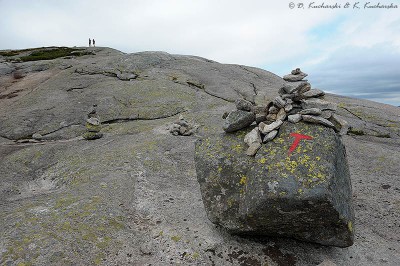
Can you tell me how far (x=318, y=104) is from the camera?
1066cm

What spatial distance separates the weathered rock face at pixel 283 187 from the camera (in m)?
8.43

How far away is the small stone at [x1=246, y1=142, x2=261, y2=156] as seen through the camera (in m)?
10.2

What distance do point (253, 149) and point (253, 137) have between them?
49 cm

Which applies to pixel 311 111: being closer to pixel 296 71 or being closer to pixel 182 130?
pixel 296 71

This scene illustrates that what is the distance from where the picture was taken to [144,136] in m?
20.0

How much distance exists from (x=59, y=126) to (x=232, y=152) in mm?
18377

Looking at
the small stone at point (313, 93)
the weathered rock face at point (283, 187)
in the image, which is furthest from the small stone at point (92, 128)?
the small stone at point (313, 93)

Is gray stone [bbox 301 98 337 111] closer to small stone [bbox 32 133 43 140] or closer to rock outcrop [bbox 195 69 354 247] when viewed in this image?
rock outcrop [bbox 195 69 354 247]

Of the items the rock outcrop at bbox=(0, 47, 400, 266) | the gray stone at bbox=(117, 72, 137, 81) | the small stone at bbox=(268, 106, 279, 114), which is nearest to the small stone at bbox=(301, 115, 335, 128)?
the rock outcrop at bbox=(0, 47, 400, 266)

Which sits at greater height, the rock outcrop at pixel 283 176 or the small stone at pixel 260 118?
the small stone at pixel 260 118

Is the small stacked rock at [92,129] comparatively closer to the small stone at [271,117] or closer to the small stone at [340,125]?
the small stone at [271,117]

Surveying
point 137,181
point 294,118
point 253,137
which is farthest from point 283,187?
point 137,181

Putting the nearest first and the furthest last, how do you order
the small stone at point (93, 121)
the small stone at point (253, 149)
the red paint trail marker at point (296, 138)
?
the red paint trail marker at point (296, 138), the small stone at point (253, 149), the small stone at point (93, 121)

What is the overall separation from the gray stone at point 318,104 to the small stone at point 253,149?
91.1 inches
